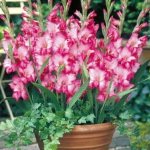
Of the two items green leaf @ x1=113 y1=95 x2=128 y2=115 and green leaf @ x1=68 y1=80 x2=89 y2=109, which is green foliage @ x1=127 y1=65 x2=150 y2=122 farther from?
green leaf @ x1=68 y1=80 x2=89 y2=109

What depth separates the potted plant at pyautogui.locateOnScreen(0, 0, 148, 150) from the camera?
2.30 meters

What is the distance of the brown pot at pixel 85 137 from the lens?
232 centimetres

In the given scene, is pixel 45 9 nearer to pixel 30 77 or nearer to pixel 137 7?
pixel 137 7

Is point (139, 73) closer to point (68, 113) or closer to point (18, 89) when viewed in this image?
point (68, 113)

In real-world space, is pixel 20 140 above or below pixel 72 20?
below

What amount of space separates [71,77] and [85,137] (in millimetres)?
257

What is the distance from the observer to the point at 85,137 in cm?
233

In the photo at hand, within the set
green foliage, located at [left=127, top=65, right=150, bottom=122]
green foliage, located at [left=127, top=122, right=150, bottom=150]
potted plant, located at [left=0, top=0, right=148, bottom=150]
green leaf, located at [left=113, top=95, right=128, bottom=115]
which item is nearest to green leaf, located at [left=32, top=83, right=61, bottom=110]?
potted plant, located at [left=0, top=0, right=148, bottom=150]

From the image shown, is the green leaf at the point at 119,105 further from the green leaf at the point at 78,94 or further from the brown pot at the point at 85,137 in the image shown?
the green leaf at the point at 78,94

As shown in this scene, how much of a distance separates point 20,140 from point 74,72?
1.23 feet

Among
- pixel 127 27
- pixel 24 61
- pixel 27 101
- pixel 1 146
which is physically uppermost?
pixel 24 61

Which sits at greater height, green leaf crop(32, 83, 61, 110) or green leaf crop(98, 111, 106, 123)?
green leaf crop(32, 83, 61, 110)

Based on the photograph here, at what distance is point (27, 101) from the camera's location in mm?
2469

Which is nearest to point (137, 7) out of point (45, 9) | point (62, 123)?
point (45, 9)
